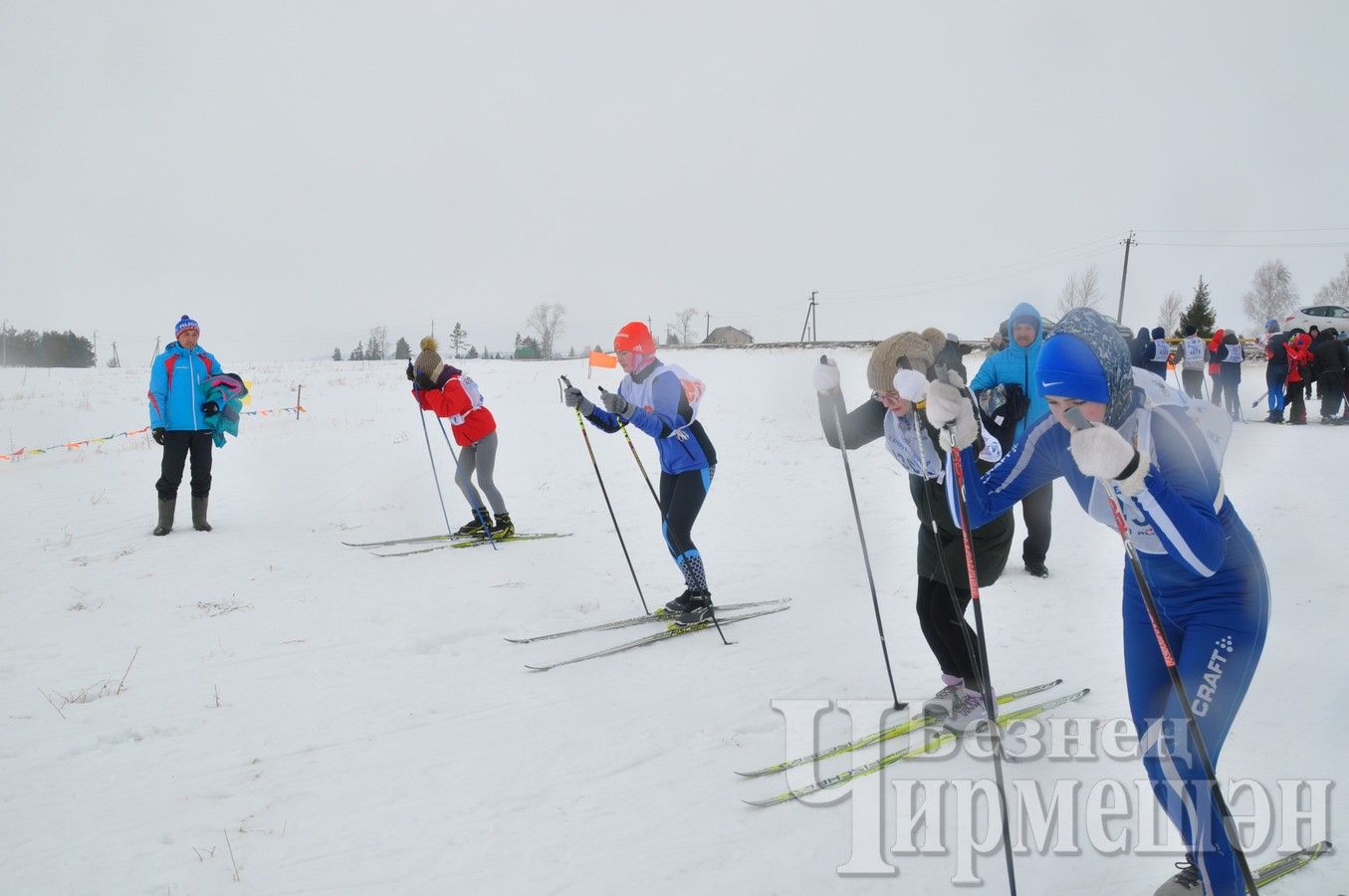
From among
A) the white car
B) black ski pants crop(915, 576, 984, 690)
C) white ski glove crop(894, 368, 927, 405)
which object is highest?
the white car

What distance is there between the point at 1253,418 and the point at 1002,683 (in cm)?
1654

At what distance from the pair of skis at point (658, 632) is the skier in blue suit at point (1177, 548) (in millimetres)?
3475

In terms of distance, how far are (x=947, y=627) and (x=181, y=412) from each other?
852 cm

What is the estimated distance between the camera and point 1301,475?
34.0 feet

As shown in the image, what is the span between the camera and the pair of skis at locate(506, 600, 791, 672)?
5.24 m

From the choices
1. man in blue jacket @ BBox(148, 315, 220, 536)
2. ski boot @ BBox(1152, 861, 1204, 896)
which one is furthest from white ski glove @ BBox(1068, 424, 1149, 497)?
man in blue jacket @ BBox(148, 315, 220, 536)

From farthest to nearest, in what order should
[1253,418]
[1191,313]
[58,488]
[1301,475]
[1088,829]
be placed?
1. [1191,313]
2. [1253,418]
3. [58,488]
4. [1301,475]
5. [1088,829]

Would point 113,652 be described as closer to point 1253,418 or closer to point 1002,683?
point 1002,683

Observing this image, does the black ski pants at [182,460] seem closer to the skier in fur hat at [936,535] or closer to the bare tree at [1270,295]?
the skier in fur hat at [936,535]

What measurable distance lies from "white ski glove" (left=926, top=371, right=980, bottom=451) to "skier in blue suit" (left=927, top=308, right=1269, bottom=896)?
557 mm

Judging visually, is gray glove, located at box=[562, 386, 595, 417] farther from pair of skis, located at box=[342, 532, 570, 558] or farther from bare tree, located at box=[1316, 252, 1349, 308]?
bare tree, located at box=[1316, 252, 1349, 308]

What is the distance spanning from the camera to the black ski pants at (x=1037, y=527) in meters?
6.63

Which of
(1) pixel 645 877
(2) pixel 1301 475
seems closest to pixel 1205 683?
(1) pixel 645 877

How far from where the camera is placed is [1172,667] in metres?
2.35
